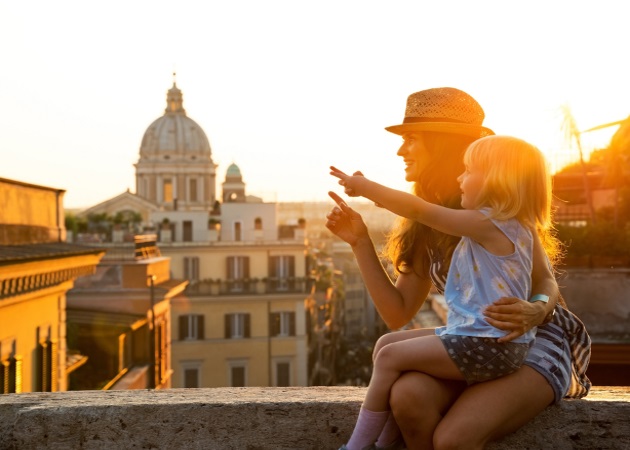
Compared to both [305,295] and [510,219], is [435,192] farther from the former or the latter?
[305,295]

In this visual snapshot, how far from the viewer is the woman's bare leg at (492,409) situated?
9.50 ft

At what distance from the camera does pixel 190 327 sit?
47.8m

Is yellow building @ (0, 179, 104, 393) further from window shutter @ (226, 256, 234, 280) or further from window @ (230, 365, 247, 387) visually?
window shutter @ (226, 256, 234, 280)

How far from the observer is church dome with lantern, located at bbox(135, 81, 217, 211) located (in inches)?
3944

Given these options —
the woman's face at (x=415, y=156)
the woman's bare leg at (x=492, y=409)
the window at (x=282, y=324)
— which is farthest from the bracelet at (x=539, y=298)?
the window at (x=282, y=324)

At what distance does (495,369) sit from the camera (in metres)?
2.96

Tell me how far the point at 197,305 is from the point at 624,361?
124 ft

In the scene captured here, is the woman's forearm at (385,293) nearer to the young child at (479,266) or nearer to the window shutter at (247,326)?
the young child at (479,266)

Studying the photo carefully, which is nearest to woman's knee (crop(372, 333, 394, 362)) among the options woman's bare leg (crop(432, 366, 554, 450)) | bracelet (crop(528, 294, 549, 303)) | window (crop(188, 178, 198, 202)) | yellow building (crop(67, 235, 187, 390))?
woman's bare leg (crop(432, 366, 554, 450))

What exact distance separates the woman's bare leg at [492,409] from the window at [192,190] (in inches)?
3856

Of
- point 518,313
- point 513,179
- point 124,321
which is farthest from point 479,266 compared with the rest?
point 124,321

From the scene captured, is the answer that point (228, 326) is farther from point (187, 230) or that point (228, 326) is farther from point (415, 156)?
point (415, 156)

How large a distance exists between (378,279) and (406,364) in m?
0.66

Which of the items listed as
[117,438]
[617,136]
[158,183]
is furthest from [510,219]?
[158,183]
